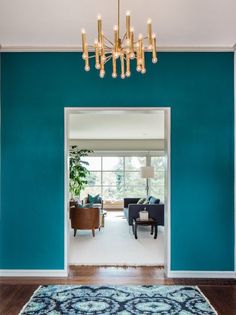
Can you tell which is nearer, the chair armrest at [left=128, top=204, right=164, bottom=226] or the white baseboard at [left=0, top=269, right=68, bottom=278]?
the white baseboard at [left=0, top=269, right=68, bottom=278]

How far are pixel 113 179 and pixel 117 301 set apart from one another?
29.6ft

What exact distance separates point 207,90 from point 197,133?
61cm

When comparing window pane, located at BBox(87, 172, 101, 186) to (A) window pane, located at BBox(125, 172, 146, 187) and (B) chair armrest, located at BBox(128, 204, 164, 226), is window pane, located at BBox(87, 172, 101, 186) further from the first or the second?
(B) chair armrest, located at BBox(128, 204, 164, 226)

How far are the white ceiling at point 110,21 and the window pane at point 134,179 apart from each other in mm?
8431

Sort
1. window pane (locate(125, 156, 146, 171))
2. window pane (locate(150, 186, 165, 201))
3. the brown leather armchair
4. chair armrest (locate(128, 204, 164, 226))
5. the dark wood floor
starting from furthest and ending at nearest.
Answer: window pane (locate(125, 156, 146, 171)), window pane (locate(150, 186, 165, 201)), chair armrest (locate(128, 204, 164, 226)), the brown leather armchair, the dark wood floor

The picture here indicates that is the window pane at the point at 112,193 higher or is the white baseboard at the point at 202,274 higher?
the window pane at the point at 112,193

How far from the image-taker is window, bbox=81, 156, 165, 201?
484 inches

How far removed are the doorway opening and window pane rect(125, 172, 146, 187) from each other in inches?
1.6

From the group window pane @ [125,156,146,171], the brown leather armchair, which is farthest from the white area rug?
window pane @ [125,156,146,171]

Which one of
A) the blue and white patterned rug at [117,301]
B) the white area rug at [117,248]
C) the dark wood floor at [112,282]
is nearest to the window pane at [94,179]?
the white area rug at [117,248]

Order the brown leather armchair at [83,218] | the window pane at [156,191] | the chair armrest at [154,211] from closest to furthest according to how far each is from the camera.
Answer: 1. the brown leather armchair at [83,218]
2. the chair armrest at [154,211]
3. the window pane at [156,191]

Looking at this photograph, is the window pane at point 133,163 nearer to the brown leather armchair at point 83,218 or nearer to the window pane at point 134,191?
the window pane at point 134,191

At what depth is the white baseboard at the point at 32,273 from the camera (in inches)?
164

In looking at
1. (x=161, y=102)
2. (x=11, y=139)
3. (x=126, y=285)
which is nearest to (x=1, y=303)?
(x=126, y=285)
